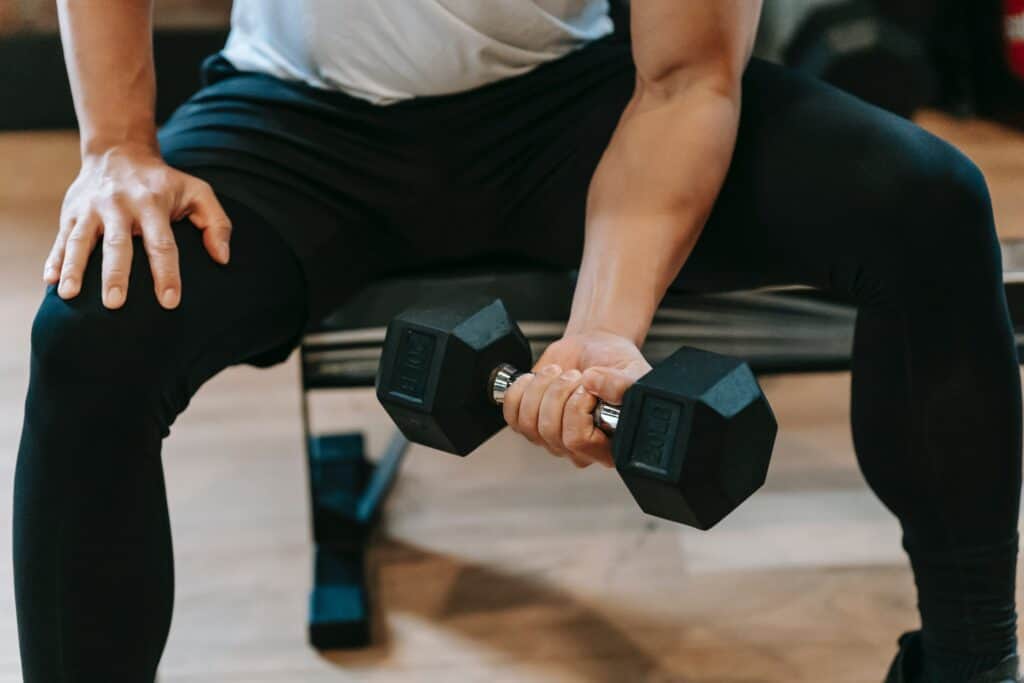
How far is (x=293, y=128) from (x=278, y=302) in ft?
0.57

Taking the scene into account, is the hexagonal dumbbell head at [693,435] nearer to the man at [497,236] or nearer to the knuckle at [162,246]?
the man at [497,236]

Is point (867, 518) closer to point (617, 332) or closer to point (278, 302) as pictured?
point (617, 332)

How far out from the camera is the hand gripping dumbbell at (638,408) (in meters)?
0.70

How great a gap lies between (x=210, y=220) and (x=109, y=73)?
0.19 m

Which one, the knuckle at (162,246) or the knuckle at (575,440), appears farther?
the knuckle at (162,246)

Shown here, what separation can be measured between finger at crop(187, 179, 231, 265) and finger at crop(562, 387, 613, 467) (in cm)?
29

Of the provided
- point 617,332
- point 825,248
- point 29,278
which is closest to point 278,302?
point 617,332

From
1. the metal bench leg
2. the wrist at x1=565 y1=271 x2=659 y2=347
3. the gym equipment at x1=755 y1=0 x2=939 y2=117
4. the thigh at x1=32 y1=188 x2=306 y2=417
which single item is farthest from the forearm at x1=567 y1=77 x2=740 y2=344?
the gym equipment at x1=755 y1=0 x2=939 y2=117

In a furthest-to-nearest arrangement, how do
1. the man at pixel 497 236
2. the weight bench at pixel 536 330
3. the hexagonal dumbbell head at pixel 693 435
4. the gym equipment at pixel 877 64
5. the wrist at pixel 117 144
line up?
the gym equipment at pixel 877 64 < the weight bench at pixel 536 330 < the wrist at pixel 117 144 < the man at pixel 497 236 < the hexagonal dumbbell head at pixel 693 435

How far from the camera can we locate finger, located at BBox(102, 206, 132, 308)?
0.81 m

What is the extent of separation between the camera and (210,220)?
88 cm

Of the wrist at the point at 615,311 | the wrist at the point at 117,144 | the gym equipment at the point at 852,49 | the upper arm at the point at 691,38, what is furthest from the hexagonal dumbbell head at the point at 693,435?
the gym equipment at the point at 852,49

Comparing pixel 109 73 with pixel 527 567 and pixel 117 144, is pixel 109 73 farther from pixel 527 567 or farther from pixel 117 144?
pixel 527 567

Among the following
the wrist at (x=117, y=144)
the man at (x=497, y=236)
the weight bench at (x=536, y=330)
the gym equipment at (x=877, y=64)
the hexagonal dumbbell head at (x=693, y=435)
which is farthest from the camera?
the gym equipment at (x=877, y=64)
